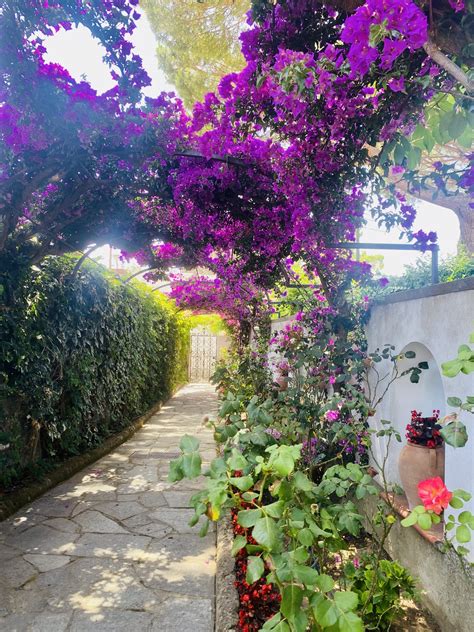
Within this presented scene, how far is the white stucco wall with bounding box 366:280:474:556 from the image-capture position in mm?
2193

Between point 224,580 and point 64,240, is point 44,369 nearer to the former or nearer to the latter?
point 64,240

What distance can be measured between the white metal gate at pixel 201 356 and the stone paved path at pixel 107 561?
49.1ft

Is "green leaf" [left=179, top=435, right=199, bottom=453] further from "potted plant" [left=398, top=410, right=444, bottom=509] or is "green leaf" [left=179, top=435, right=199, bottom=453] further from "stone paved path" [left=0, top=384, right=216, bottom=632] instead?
"potted plant" [left=398, top=410, right=444, bottom=509]

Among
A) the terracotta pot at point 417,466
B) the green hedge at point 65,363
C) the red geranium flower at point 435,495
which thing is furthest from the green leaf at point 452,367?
the green hedge at point 65,363

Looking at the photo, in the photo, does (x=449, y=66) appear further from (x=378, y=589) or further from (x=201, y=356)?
(x=201, y=356)

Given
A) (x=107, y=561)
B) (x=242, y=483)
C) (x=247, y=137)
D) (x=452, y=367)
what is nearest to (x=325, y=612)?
(x=242, y=483)

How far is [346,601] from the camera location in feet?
4.68

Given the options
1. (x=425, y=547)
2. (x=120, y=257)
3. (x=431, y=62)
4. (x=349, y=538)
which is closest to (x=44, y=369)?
(x=120, y=257)

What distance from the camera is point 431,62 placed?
188cm

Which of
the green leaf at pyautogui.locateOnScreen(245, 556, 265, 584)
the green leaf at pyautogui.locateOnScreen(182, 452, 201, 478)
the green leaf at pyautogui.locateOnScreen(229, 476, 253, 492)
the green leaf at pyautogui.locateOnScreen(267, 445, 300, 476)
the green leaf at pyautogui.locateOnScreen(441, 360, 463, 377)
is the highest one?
the green leaf at pyautogui.locateOnScreen(441, 360, 463, 377)

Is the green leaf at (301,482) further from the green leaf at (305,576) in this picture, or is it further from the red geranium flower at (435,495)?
the red geranium flower at (435,495)

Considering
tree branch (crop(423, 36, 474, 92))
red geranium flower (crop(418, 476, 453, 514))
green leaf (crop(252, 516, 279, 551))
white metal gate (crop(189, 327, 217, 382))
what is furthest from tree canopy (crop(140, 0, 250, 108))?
white metal gate (crop(189, 327, 217, 382))

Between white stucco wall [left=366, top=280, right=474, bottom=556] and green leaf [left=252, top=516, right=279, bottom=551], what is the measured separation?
1.21 m

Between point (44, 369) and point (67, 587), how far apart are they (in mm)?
2157
